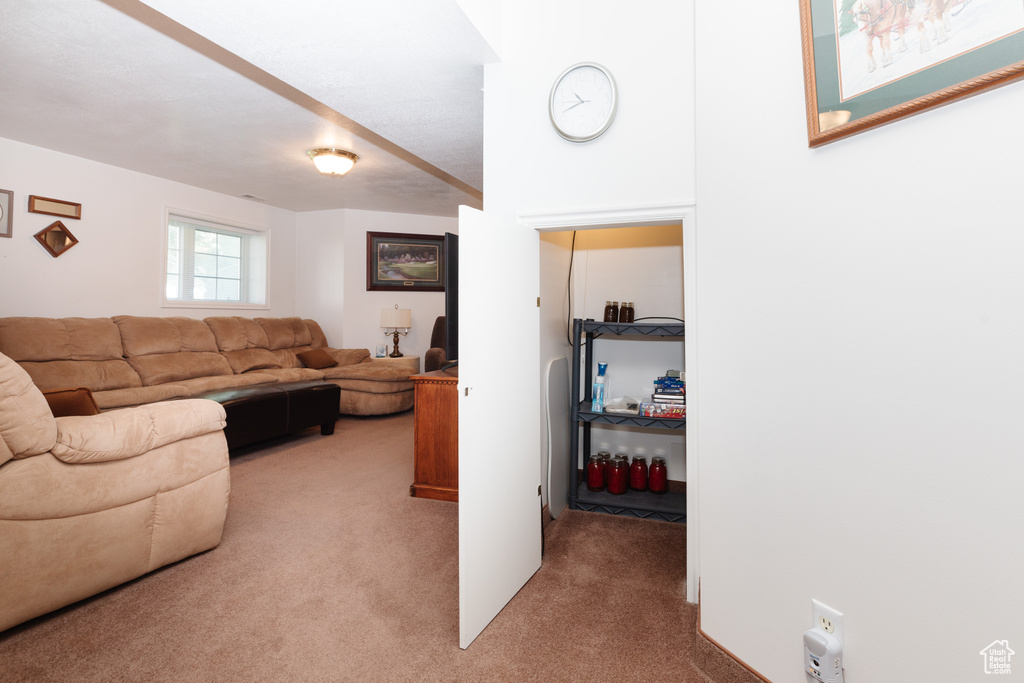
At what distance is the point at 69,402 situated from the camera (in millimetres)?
1999

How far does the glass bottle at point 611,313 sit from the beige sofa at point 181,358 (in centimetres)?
308

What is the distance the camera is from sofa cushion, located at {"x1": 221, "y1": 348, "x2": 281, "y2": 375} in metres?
4.90

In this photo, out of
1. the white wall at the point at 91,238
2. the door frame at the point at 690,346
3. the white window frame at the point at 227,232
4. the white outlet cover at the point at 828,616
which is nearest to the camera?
the white outlet cover at the point at 828,616

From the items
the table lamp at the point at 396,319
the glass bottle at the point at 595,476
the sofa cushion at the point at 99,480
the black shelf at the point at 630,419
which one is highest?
the table lamp at the point at 396,319

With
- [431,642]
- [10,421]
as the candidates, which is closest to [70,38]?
[10,421]

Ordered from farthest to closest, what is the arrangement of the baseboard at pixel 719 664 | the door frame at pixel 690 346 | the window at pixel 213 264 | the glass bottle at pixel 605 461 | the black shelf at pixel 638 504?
1. the window at pixel 213 264
2. the glass bottle at pixel 605 461
3. the black shelf at pixel 638 504
4. the door frame at pixel 690 346
5. the baseboard at pixel 719 664

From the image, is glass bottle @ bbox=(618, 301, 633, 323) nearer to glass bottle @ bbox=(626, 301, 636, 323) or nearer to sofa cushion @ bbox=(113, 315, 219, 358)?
glass bottle @ bbox=(626, 301, 636, 323)

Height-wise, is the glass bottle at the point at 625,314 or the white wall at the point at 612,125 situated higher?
the white wall at the point at 612,125

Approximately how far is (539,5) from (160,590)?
2.93 m

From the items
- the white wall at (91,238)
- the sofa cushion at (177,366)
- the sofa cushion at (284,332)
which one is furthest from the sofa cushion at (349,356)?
the white wall at (91,238)

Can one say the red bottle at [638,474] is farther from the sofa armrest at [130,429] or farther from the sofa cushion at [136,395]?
the sofa cushion at [136,395]

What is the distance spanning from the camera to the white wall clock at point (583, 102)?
2020 millimetres

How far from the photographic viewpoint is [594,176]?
6.81 feet

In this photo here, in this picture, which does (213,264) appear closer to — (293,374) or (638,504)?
(293,374)
